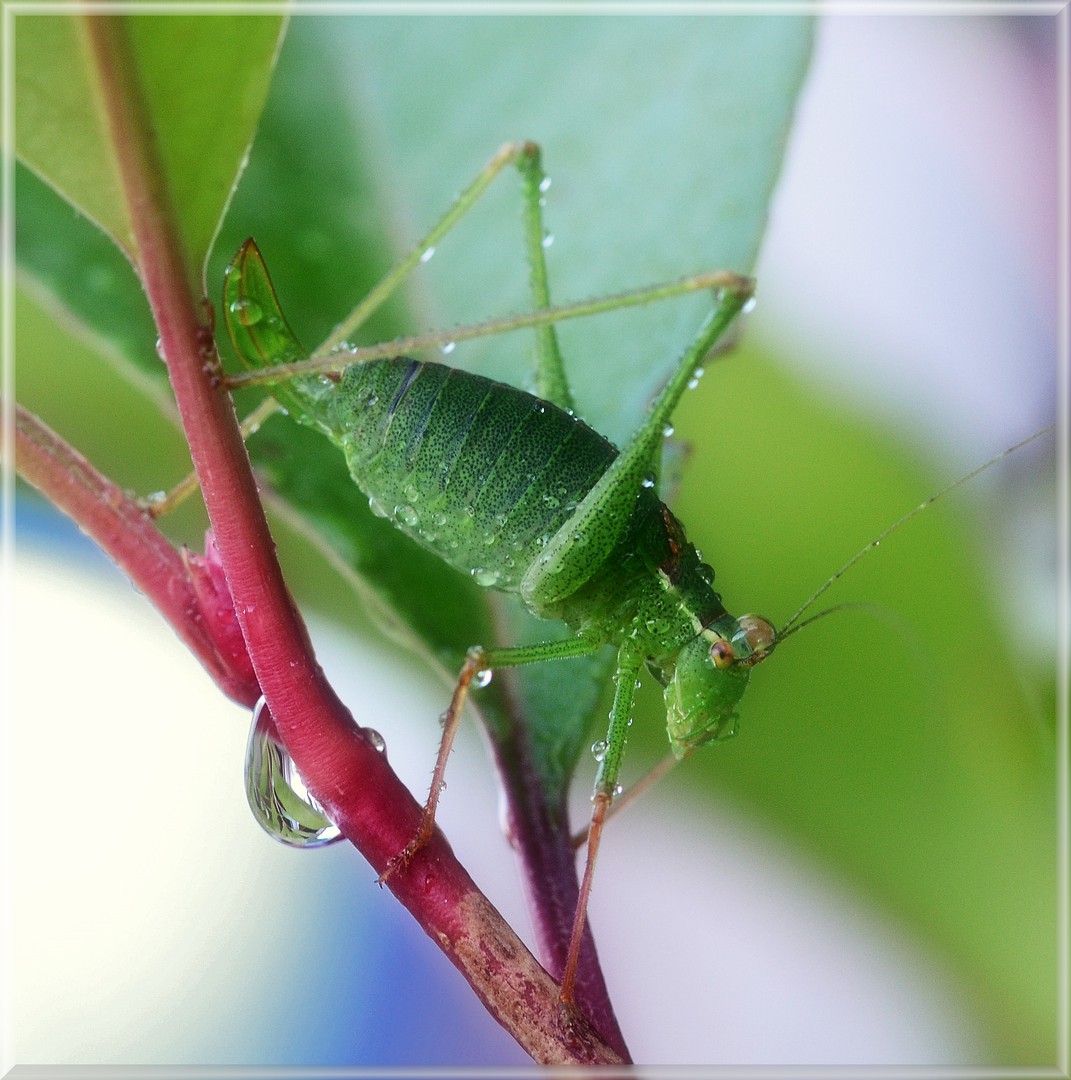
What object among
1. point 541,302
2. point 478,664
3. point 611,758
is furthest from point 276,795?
point 541,302

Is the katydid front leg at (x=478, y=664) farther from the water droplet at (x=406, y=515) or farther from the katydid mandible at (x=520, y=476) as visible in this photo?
the water droplet at (x=406, y=515)

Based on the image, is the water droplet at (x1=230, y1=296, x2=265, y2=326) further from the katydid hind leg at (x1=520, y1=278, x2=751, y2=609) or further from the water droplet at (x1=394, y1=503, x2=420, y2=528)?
the katydid hind leg at (x1=520, y1=278, x2=751, y2=609)

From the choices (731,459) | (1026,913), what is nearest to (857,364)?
(731,459)

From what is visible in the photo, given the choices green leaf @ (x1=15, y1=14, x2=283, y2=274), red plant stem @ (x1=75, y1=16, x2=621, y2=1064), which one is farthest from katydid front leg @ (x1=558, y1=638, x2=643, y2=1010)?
green leaf @ (x1=15, y1=14, x2=283, y2=274)

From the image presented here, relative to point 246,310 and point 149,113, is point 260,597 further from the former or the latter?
point 246,310

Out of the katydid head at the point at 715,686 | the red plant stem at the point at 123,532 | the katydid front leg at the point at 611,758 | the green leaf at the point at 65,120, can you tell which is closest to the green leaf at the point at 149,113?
the green leaf at the point at 65,120
